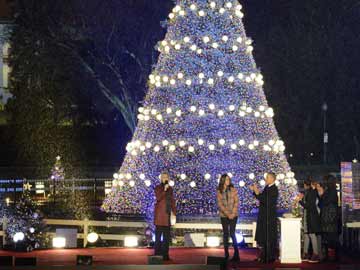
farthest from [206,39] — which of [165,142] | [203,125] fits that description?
[165,142]

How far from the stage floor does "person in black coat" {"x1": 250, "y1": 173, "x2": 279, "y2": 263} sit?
383mm

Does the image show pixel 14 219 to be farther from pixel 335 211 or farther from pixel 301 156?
pixel 301 156

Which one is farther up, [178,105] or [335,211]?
[178,105]

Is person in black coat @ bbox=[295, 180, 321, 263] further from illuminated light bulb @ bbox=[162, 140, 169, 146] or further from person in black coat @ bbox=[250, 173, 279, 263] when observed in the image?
illuminated light bulb @ bbox=[162, 140, 169, 146]

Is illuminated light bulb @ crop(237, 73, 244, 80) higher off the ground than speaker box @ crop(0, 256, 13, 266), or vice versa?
illuminated light bulb @ crop(237, 73, 244, 80)

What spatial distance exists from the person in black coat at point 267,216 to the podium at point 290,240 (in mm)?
159

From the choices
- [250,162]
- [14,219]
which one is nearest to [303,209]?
[250,162]

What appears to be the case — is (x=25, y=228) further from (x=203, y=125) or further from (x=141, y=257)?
(x=203, y=125)

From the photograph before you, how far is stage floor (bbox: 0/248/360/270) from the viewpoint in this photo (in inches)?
638

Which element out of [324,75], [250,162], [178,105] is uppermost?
[324,75]

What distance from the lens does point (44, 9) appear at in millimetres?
39188

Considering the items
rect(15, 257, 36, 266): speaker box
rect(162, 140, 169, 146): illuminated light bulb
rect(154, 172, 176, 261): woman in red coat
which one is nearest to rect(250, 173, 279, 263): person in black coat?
rect(154, 172, 176, 261): woman in red coat

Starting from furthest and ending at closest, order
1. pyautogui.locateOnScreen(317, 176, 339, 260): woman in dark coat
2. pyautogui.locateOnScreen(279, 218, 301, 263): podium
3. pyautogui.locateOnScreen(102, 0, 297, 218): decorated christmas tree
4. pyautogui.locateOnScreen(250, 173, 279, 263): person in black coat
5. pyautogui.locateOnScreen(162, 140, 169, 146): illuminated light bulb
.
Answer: pyautogui.locateOnScreen(102, 0, 297, 218): decorated christmas tree, pyautogui.locateOnScreen(162, 140, 169, 146): illuminated light bulb, pyautogui.locateOnScreen(317, 176, 339, 260): woman in dark coat, pyautogui.locateOnScreen(279, 218, 301, 263): podium, pyautogui.locateOnScreen(250, 173, 279, 263): person in black coat

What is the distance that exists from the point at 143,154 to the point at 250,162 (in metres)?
2.55
